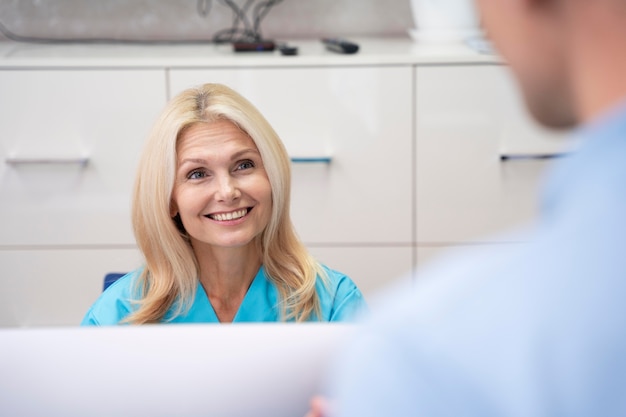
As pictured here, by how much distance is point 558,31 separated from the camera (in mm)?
417

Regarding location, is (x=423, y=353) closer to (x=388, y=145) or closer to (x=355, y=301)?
(x=355, y=301)

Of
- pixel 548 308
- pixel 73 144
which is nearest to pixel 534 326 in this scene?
pixel 548 308

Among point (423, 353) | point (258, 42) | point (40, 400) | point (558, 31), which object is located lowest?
point (40, 400)

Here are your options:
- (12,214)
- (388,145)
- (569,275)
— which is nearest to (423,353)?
(569,275)

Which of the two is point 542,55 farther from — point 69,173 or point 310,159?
point 69,173

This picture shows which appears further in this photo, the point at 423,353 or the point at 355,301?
the point at 355,301

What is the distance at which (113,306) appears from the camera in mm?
1718

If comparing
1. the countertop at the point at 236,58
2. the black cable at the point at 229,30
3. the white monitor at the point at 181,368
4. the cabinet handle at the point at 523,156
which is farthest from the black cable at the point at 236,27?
the white monitor at the point at 181,368

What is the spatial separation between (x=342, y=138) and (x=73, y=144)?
78 centimetres

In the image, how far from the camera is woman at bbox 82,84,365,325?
178cm

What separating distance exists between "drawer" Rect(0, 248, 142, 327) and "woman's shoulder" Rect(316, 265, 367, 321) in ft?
3.83

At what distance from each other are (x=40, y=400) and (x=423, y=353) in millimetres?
770

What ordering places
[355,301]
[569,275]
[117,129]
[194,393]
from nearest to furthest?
[569,275] < [194,393] < [355,301] < [117,129]

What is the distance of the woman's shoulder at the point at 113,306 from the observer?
1.71 m
